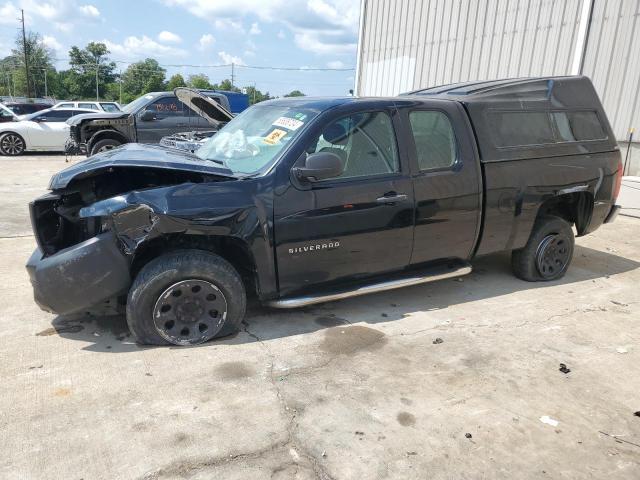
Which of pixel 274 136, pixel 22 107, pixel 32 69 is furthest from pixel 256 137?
pixel 32 69

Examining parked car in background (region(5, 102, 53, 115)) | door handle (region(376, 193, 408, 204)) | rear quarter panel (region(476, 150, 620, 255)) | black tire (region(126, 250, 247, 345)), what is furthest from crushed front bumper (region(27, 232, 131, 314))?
parked car in background (region(5, 102, 53, 115))

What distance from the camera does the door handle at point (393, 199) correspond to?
159 inches

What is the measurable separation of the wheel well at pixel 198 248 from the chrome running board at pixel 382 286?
313mm

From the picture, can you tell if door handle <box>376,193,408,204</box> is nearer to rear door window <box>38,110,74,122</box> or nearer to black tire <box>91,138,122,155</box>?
black tire <box>91,138,122,155</box>

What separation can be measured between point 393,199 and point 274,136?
1.09 m

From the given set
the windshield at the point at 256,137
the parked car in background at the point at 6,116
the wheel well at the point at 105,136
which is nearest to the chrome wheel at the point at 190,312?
the windshield at the point at 256,137

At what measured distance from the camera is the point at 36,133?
15.9 m

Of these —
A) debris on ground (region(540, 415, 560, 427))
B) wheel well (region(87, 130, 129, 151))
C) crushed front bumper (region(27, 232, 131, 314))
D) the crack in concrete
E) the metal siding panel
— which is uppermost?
the metal siding panel

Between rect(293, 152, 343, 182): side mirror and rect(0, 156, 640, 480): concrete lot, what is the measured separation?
127 centimetres

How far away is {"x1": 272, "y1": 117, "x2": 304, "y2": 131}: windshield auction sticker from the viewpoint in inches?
157

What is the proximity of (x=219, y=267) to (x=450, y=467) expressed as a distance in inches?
79.2

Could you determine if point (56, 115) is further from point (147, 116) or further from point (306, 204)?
point (306, 204)

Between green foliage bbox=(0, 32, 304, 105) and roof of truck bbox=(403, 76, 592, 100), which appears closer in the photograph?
roof of truck bbox=(403, 76, 592, 100)

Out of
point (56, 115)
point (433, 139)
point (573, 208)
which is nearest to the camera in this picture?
point (433, 139)
